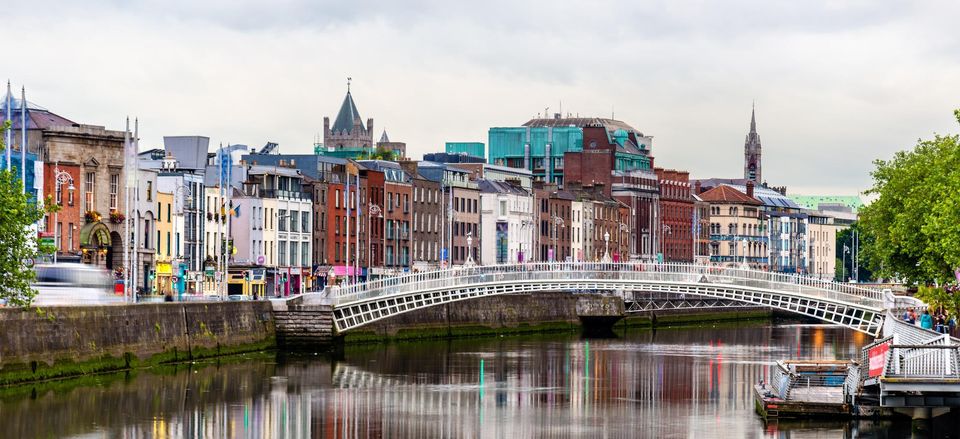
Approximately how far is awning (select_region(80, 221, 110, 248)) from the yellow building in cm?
600

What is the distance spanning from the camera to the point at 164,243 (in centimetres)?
9956

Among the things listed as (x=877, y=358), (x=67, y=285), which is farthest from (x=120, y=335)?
(x=877, y=358)

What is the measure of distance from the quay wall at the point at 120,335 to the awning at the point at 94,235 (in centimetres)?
1111

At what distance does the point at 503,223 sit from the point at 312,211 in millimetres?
28058

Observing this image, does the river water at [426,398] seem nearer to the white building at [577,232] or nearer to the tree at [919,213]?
the tree at [919,213]

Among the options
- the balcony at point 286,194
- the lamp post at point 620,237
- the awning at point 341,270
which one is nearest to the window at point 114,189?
the balcony at point 286,194

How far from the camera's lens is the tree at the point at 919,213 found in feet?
216

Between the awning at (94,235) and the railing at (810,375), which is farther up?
the awning at (94,235)

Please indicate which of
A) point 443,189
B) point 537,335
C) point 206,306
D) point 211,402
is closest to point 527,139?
point 443,189

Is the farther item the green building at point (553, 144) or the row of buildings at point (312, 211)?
the green building at point (553, 144)

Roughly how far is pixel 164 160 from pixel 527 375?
3676 cm

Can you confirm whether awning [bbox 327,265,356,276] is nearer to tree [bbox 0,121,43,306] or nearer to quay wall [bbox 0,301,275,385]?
quay wall [bbox 0,301,275,385]

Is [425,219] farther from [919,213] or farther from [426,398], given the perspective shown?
[426,398]

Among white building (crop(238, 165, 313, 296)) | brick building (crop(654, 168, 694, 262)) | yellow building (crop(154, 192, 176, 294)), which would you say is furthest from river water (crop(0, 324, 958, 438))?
brick building (crop(654, 168, 694, 262))
